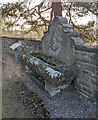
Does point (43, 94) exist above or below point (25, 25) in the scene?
below

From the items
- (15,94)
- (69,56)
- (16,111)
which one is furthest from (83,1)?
(16,111)

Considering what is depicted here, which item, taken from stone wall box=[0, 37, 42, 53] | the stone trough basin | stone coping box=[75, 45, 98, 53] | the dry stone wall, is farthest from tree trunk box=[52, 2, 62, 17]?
stone coping box=[75, 45, 98, 53]

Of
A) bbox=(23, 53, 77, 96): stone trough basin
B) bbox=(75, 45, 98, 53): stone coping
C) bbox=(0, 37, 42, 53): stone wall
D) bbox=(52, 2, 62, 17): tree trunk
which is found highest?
bbox=(52, 2, 62, 17): tree trunk

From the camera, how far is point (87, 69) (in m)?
4.39

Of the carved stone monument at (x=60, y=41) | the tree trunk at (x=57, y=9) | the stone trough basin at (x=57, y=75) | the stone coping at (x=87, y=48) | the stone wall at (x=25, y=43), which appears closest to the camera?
the stone coping at (x=87, y=48)

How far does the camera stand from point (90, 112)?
13.3ft

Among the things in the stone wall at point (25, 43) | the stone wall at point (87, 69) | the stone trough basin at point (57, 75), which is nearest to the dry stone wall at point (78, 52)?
the stone wall at point (87, 69)

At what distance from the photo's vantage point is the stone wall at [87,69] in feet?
13.7

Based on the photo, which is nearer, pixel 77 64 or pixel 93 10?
pixel 77 64

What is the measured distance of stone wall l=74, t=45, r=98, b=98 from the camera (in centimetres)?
416

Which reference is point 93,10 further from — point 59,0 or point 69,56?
point 69,56

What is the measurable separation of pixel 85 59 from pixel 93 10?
190 inches

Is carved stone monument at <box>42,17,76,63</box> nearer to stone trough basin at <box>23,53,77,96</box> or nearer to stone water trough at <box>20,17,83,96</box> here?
stone water trough at <box>20,17,83,96</box>

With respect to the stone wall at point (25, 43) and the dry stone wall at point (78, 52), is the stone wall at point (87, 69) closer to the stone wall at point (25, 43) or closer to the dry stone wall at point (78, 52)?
the dry stone wall at point (78, 52)
